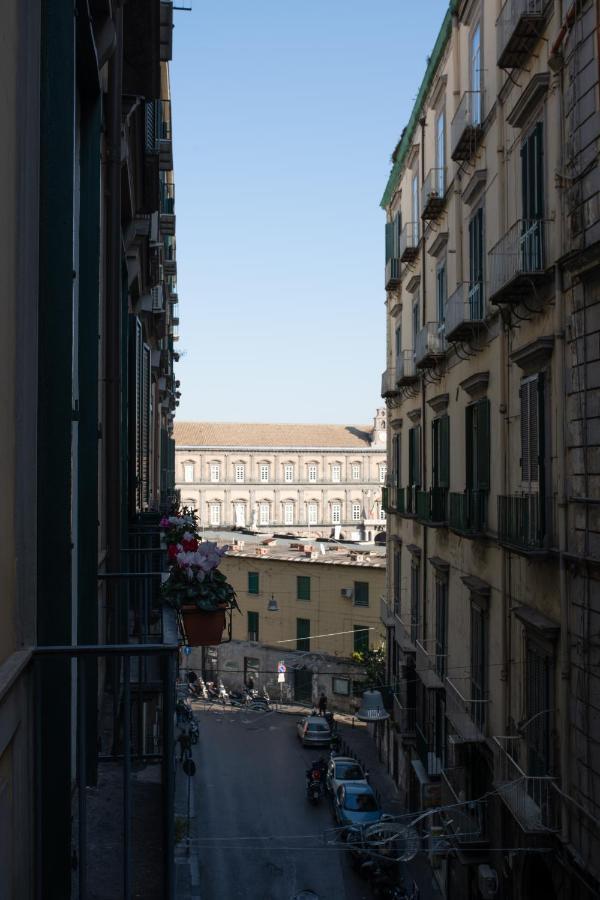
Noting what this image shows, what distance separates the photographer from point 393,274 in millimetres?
26641

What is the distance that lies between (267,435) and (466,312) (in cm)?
7123

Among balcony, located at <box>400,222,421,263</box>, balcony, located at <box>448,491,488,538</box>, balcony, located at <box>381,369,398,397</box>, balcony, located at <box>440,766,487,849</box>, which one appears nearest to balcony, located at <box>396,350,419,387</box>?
balcony, located at <box>381,369,398,397</box>

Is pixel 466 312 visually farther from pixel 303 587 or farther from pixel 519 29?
pixel 303 587

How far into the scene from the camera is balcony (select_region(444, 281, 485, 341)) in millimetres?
15914

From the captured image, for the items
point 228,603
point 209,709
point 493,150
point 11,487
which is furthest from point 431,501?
point 209,709

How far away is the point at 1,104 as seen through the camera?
284 cm

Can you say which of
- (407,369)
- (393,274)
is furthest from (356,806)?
(393,274)

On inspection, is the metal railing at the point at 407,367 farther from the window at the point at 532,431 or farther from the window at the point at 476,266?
the window at the point at 532,431

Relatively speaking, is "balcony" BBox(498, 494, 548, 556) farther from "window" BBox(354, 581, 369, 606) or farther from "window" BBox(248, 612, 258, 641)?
"window" BBox(248, 612, 258, 641)

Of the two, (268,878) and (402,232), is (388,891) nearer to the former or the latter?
(268,878)

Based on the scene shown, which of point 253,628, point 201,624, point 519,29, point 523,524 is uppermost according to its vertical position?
point 519,29

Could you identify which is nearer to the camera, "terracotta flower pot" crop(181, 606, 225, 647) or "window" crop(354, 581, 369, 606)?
"terracotta flower pot" crop(181, 606, 225, 647)

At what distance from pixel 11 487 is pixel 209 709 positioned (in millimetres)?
36896

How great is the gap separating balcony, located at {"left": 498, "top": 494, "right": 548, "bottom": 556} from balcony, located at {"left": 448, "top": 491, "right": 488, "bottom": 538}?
6.04ft
